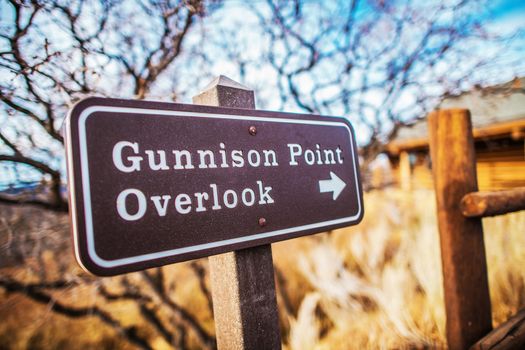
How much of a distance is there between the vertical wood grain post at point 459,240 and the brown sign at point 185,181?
84cm

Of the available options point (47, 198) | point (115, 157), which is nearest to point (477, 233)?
point (115, 157)

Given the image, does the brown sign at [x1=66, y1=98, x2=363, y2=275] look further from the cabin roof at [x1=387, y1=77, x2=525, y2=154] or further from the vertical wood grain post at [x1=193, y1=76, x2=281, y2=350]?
the cabin roof at [x1=387, y1=77, x2=525, y2=154]

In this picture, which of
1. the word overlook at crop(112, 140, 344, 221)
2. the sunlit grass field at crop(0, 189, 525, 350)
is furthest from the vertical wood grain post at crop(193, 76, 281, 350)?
the sunlit grass field at crop(0, 189, 525, 350)

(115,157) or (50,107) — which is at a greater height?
(50,107)

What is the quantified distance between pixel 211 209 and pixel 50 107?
5.47 ft

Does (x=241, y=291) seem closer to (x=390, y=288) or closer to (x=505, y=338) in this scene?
(x=505, y=338)

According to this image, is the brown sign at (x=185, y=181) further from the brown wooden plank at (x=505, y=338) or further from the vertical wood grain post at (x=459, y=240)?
the brown wooden plank at (x=505, y=338)

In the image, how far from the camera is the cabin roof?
3.40m

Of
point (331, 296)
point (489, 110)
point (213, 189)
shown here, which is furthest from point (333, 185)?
point (489, 110)

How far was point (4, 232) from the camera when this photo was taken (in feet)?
7.36

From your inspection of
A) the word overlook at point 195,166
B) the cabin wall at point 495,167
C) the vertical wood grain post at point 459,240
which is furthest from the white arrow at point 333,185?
the cabin wall at point 495,167

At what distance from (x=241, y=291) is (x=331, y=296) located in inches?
128

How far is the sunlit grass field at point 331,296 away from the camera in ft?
8.15

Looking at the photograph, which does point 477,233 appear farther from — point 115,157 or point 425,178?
point 425,178
